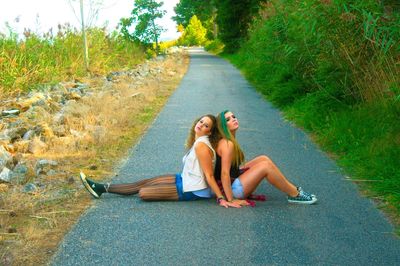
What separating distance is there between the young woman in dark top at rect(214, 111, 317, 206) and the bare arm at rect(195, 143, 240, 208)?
72mm

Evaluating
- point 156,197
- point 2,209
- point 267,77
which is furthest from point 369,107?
point 267,77

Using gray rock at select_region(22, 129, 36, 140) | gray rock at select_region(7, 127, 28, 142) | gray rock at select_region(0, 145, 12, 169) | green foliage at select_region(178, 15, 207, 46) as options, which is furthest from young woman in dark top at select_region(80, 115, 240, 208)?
green foliage at select_region(178, 15, 207, 46)

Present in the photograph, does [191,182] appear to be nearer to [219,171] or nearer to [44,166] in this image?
[219,171]

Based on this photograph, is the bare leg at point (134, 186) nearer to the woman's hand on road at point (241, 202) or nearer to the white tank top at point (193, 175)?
the white tank top at point (193, 175)

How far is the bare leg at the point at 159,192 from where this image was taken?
5.24 meters

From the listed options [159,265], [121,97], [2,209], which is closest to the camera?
[159,265]

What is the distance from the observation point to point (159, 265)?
375 cm

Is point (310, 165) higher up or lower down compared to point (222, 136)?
lower down

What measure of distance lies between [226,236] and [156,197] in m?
1.15

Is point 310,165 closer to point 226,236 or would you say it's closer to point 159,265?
point 226,236

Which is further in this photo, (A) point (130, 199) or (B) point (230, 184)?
(A) point (130, 199)

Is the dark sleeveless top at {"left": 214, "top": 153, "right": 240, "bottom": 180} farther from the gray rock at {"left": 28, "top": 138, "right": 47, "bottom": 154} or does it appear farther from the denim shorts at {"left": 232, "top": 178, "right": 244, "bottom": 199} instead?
the gray rock at {"left": 28, "top": 138, "right": 47, "bottom": 154}

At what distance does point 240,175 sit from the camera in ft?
17.3

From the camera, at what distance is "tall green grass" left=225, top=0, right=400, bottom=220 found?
20.3 feet
